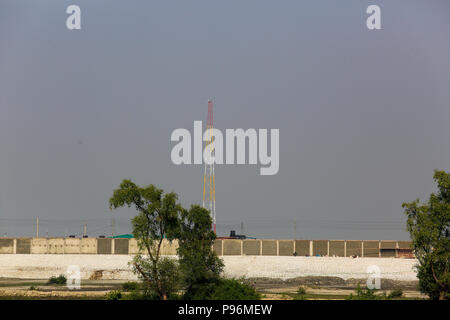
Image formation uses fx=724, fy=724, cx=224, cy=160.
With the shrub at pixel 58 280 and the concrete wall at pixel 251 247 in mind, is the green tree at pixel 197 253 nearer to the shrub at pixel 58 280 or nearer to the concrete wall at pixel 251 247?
the shrub at pixel 58 280

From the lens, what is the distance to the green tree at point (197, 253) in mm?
60969

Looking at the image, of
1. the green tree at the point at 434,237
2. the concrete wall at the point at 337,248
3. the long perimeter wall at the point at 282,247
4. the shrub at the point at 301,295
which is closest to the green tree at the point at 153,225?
the shrub at the point at 301,295

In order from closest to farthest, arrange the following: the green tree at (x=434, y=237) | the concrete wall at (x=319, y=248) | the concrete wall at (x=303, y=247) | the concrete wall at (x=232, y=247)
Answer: the green tree at (x=434, y=237), the concrete wall at (x=232, y=247), the concrete wall at (x=303, y=247), the concrete wall at (x=319, y=248)

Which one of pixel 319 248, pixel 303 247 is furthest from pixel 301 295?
pixel 319 248

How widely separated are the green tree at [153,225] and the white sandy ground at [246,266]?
3992 cm

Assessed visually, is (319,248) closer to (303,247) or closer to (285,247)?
(303,247)

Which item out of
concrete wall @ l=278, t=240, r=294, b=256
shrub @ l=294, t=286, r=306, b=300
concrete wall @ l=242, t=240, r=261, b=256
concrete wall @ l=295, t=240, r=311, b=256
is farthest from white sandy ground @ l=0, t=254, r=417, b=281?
shrub @ l=294, t=286, r=306, b=300

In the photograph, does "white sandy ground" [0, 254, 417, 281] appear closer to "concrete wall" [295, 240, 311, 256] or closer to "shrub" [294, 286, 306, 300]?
"concrete wall" [295, 240, 311, 256]

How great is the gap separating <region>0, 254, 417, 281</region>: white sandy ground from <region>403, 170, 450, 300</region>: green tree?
37.9m

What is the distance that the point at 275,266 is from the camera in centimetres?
10819

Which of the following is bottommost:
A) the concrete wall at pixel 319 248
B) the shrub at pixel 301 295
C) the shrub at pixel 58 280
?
the shrub at pixel 58 280
